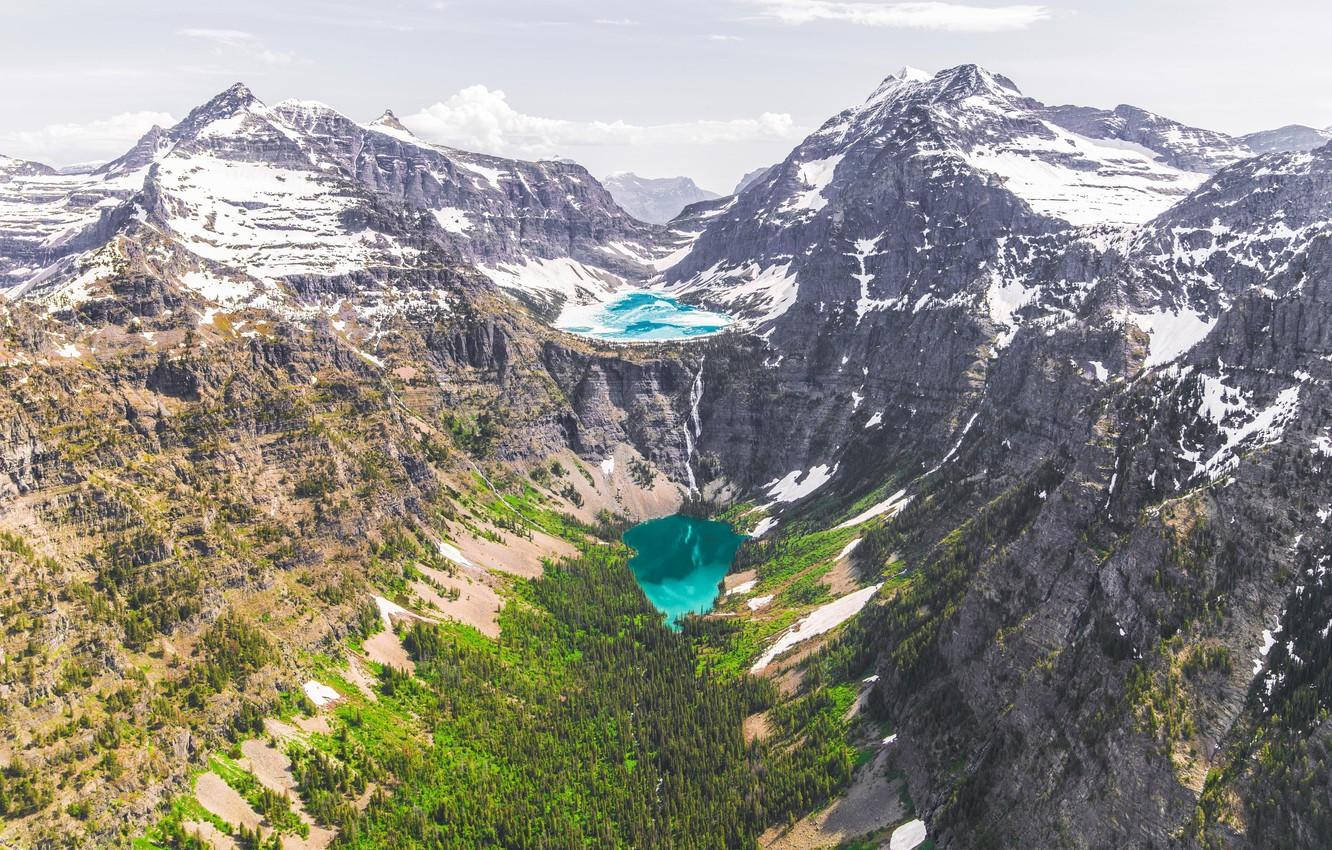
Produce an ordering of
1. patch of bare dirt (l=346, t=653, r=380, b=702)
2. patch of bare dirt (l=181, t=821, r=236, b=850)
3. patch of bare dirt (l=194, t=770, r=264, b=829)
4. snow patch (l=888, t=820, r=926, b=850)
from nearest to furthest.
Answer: patch of bare dirt (l=181, t=821, r=236, b=850), snow patch (l=888, t=820, r=926, b=850), patch of bare dirt (l=194, t=770, r=264, b=829), patch of bare dirt (l=346, t=653, r=380, b=702)

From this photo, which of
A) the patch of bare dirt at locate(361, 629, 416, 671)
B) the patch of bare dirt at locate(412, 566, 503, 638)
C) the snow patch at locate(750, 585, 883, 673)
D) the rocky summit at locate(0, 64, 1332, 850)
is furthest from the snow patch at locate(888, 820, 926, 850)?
the patch of bare dirt at locate(412, 566, 503, 638)

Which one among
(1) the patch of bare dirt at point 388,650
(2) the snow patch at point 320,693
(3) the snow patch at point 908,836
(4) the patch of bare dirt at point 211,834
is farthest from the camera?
(1) the patch of bare dirt at point 388,650

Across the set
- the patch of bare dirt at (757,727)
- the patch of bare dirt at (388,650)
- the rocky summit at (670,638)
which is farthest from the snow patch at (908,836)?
the patch of bare dirt at (388,650)

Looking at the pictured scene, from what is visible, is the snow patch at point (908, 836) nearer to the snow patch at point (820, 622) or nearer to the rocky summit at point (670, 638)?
the rocky summit at point (670, 638)

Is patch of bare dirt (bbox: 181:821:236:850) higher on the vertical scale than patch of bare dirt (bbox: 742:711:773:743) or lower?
higher

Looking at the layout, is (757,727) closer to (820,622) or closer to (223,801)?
(820,622)

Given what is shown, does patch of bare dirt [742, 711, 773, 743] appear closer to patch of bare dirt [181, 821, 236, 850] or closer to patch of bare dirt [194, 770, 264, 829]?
patch of bare dirt [194, 770, 264, 829]

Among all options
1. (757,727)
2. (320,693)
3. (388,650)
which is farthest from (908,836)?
(388,650)

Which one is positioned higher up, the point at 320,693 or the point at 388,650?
the point at 320,693

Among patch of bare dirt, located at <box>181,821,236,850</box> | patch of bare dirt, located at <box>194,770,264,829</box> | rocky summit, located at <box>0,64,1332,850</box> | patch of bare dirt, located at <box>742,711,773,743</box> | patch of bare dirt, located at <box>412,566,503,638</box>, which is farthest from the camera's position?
patch of bare dirt, located at <box>412,566,503,638</box>

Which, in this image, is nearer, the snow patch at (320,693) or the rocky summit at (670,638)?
the rocky summit at (670,638)

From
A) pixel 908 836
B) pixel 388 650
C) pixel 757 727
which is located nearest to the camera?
pixel 908 836
